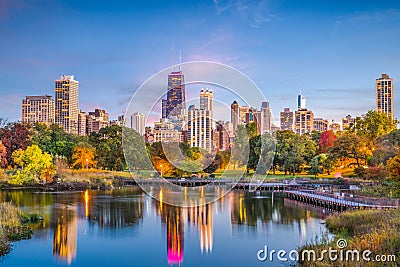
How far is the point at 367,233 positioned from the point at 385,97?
185871 millimetres

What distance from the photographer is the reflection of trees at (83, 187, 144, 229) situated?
24.2 meters

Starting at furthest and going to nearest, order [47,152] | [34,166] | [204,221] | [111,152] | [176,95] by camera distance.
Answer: [111,152], [47,152], [34,166], [176,95], [204,221]

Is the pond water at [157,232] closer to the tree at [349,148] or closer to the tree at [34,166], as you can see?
the tree at [34,166]

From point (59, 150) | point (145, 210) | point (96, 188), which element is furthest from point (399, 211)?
point (59, 150)

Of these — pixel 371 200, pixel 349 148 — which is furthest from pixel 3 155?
pixel 349 148

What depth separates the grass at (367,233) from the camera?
41.0 ft

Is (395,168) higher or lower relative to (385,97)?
lower

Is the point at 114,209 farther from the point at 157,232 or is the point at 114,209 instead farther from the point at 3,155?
the point at 3,155

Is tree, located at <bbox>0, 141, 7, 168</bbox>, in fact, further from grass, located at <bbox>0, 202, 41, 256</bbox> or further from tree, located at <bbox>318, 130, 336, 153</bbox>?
tree, located at <bbox>318, 130, 336, 153</bbox>

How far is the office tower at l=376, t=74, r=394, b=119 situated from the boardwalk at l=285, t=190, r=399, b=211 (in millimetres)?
162071

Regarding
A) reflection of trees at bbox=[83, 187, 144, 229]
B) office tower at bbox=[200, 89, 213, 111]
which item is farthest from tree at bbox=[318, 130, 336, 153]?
office tower at bbox=[200, 89, 213, 111]

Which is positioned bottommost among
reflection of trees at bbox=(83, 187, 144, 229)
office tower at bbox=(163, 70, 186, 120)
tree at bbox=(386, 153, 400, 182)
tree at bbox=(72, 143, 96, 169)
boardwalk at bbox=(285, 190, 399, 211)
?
reflection of trees at bbox=(83, 187, 144, 229)

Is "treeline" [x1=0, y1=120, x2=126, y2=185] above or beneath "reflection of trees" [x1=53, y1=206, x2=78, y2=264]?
above

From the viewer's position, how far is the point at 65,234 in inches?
797
